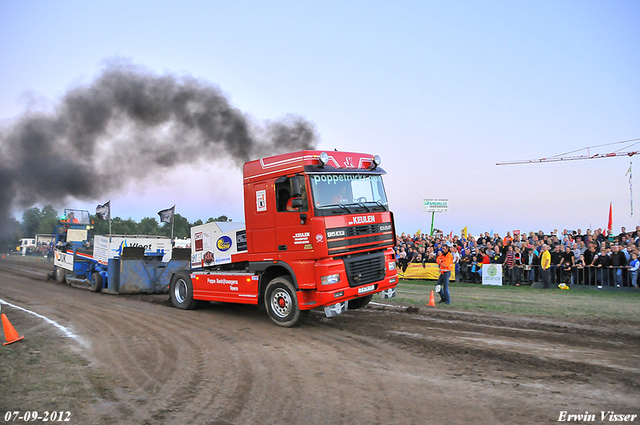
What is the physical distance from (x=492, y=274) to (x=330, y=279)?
13225 mm

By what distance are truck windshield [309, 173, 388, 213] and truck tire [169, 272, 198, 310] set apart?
524 centimetres

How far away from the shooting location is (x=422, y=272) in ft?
70.2

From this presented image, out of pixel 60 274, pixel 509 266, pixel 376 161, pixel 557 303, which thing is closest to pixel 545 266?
pixel 509 266

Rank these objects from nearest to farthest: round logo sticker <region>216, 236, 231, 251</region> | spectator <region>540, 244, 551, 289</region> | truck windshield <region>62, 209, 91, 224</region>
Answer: round logo sticker <region>216, 236, 231, 251</region> → spectator <region>540, 244, 551, 289</region> → truck windshield <region>62, 209, 91, 224</region>

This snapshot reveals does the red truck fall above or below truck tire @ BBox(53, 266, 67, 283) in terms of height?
above

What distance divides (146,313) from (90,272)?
7464mm

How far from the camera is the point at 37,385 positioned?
5277mm

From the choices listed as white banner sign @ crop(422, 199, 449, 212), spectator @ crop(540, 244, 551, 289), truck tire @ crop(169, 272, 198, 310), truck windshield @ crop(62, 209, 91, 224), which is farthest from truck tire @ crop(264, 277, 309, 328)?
white banner sign @ crop(422, 199, 449, 212)

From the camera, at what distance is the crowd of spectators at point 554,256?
15078 millimetres

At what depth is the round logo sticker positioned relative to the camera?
10.4 metres

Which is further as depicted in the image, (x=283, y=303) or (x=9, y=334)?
(x=283, y=303)

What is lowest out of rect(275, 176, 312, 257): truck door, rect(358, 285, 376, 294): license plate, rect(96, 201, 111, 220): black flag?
rect(358, 285, 376, 294): license plate

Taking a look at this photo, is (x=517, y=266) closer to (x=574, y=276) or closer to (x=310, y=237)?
(x=574, y=276)

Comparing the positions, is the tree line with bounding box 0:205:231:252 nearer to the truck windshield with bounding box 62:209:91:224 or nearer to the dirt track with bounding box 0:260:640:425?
the truck windshield with bounding box 62:209:91:224
